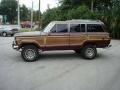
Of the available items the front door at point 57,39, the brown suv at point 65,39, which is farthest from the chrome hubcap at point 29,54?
the front door at point 57,39

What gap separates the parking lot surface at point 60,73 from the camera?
8.11 metres

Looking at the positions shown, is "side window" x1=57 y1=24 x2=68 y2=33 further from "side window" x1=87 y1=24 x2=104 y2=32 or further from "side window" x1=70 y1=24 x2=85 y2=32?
"side window" x1=87 y1=24 x2=104 y2=32

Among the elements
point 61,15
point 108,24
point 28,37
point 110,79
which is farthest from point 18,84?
point 61,15

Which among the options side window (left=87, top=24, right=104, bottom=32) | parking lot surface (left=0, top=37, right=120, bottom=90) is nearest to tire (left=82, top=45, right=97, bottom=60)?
parking lot surface (left=0, top=37, right=120, bottom=90)

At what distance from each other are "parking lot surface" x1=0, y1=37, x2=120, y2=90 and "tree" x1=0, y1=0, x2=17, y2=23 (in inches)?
2751

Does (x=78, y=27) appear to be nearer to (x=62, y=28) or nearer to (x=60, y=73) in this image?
(x=62, y=28)

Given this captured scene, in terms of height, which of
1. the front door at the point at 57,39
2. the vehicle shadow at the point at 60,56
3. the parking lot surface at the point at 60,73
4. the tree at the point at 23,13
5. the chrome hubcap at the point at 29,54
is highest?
the tree at the point at 23,13

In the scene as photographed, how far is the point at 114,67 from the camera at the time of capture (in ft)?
36.0

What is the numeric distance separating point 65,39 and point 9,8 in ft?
234

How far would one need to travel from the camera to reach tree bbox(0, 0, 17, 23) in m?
81.1

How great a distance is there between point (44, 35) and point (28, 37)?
80 cm

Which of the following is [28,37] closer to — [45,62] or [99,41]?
[45,62]

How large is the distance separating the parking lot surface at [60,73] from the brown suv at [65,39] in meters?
0.55

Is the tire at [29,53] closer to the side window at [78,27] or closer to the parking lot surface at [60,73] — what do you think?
the parking lot surface at [60,73]
